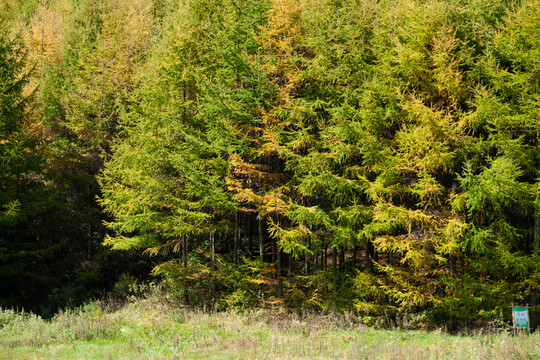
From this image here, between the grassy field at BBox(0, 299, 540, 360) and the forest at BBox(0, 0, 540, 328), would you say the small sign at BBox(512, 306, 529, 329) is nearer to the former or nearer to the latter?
the grassy field at BBox(0, 299, 540, 360)

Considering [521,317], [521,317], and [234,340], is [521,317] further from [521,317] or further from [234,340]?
[234,340]

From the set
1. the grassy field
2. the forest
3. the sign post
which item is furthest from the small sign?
the forest

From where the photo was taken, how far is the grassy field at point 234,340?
8.79 m

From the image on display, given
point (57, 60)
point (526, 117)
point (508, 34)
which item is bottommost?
point (526, 117)

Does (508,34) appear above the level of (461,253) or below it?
above

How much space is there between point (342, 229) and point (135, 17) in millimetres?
21484

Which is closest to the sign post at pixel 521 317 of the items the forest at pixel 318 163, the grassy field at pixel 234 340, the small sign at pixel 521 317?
the small sign at pixel 521 317

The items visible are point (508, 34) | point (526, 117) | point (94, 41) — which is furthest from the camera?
point (94, 41)

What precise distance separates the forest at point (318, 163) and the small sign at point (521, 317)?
1.54 metres

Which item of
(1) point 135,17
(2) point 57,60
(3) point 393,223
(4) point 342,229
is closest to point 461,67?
(3) point 393,223

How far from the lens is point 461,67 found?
41.0 feet

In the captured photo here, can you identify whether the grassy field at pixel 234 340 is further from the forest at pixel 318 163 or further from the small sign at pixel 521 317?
the forest at pixel 318 163

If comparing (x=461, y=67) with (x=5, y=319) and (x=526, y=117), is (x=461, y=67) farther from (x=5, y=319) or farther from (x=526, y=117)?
(x=5, y=319)

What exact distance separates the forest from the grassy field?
1.49 meters
